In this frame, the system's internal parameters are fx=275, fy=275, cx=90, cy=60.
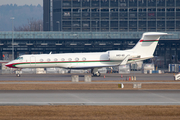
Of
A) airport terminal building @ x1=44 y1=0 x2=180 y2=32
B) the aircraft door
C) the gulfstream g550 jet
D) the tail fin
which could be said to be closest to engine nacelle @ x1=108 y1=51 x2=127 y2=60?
the gulfstream g550 jet

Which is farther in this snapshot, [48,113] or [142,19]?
[142,19]

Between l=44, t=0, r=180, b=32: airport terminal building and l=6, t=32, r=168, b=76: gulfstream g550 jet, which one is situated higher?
l=44, t=0, r=180, b=32: airport terminal building

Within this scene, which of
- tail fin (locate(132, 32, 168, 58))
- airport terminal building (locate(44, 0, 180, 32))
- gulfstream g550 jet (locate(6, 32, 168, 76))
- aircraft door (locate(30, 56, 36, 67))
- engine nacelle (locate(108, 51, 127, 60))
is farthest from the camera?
airport terminal building (locate(44, 0, 180, 32))

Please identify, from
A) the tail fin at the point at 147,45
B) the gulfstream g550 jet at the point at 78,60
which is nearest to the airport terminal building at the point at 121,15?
the tail fin at the point at 147,45

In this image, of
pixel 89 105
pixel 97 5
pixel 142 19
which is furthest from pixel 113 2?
pixel 89 105

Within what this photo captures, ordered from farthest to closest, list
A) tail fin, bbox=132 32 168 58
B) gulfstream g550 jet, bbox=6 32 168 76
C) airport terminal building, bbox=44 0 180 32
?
1. airport terminal building, bbox=44 0 180 32
2. tail fin, bbox=132 32 168 58
3. gulfstream g550 jet, bbox=6 32 168 76

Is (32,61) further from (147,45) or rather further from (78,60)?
(147,45)

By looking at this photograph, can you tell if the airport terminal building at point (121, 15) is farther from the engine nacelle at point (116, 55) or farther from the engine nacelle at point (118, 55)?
the engine nacelle at point (116, 55)

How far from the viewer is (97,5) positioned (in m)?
113

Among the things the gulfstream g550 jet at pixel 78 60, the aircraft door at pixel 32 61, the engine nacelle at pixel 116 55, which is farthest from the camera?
the aircraft door at pixel 32 61

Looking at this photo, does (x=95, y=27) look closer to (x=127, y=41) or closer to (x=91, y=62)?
(x=127, y=41)

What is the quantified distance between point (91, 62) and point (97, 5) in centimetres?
7544

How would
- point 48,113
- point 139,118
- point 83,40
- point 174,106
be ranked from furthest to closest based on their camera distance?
point 83,40
point 174,106
point 48,113
point 139,118

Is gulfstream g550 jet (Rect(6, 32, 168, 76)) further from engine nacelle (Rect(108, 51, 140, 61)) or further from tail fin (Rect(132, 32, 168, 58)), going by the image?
tail fin (Rect(132, 32, 168, 58))
